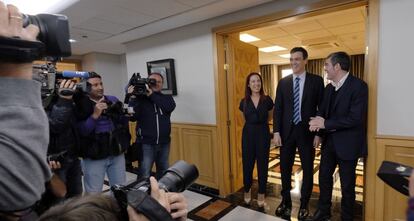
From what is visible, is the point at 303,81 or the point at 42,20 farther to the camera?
the point at 303,81

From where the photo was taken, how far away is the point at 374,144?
1952 mm

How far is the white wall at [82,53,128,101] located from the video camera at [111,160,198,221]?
14.3 feet

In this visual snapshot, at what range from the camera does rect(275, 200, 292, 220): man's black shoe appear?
2352 mm

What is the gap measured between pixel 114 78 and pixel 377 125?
4344mm

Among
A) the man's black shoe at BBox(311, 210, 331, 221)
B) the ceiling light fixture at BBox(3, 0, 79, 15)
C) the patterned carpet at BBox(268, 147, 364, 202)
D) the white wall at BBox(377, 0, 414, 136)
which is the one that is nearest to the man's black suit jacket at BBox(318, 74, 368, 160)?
the white wall at BBox(377, 0, 414, 136)

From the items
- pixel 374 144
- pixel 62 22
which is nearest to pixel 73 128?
pixel 62 22

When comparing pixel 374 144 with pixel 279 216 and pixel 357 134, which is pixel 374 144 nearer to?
pixel 357 134

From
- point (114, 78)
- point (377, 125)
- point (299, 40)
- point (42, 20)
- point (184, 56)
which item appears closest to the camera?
point (42, 20)

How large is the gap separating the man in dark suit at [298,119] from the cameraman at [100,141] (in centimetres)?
145

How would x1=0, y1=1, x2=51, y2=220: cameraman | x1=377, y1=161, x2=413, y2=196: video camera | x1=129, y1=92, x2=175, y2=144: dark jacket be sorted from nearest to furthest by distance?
1. x1=0, y1=1, x2=51, y2=220: cameraman
2. x1=377, y1=161, x2=413, y2=196: video camera
3. x1=129, y1=92, x2=175, y2=144: dark jacket

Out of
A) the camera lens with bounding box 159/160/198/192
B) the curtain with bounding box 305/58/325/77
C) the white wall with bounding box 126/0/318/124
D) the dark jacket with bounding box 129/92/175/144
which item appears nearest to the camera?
the camera lens with bounding box 159/160/198/192

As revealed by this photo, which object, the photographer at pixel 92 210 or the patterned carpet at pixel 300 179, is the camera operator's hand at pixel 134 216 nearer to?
the photographer at pixel 92 210

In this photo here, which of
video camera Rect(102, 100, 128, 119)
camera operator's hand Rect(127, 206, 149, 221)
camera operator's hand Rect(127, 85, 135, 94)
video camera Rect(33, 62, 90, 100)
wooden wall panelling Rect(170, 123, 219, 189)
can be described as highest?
video camera Rect(33, 62, 90, 100)

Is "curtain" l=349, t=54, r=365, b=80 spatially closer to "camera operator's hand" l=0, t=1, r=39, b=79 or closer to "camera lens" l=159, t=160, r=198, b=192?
"camera lens" l=159, t=160, r=198, b=192
